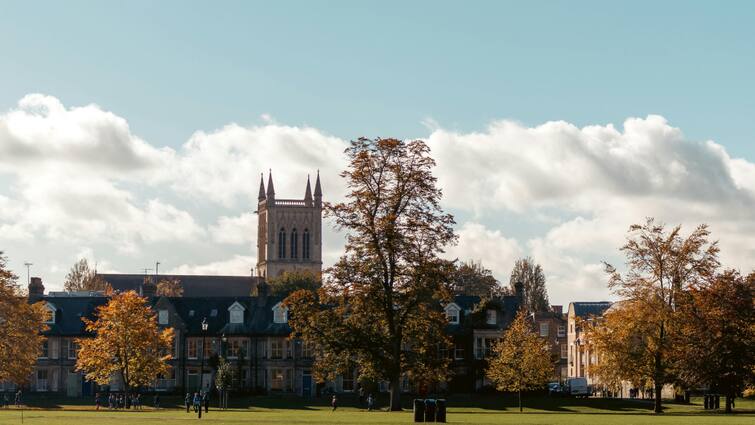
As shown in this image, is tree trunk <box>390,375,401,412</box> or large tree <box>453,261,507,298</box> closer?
tree trunk <box>390,375,401,412</box>

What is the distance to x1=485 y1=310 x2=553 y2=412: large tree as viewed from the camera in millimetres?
91875

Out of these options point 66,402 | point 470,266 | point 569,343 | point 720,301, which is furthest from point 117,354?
point 470,266

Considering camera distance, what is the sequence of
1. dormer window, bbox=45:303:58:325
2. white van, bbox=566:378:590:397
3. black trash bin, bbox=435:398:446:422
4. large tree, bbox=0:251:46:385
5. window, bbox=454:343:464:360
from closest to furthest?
1. black trash bin, bbox=435:398:446:422
2. large tree, bbox=0:251:46:385
3. white van, bbox=566:378:590:397
4. window, bbox=454:343:464:360
5. dormer window, bbox=45:303:58:325

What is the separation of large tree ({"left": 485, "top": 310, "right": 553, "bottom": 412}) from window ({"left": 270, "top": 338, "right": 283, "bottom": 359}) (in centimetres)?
2177

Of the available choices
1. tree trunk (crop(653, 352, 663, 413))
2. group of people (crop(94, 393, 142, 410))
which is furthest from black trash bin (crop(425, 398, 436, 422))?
group of people (crop(94, 393, 142, 410))

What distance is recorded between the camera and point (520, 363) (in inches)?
3629

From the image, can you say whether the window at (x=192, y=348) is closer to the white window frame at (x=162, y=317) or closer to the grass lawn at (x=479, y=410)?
the white window frame at (x=162, y=317)

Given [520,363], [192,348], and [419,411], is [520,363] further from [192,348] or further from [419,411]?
[419,411]

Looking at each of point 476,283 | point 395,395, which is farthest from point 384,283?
point 476,283

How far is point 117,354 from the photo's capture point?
92438 millimetres

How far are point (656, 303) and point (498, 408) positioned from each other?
13.4m

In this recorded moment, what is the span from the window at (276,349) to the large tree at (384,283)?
35.0 meters

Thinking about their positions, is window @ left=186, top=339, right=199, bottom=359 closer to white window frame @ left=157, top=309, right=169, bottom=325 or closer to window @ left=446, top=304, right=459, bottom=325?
white window frame @ left=157, top=309, right=169, bottom=325

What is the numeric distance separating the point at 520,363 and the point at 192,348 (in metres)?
32.9
